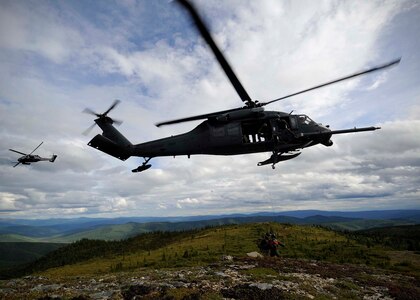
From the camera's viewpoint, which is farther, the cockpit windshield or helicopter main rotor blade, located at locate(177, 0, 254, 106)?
the cockpit windshield

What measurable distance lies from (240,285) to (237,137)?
A: 840cm

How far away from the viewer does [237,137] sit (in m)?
18.1

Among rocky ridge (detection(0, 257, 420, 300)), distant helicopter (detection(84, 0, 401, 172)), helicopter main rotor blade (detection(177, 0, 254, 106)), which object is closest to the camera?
helicopter main rotor blade (detection(177, 0, 254, 106))

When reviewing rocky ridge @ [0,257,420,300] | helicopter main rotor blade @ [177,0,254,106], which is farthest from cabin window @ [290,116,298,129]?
→ rocky ridge @ [0,257,420,300]

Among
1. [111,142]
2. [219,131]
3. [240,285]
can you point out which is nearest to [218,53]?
[219,131]

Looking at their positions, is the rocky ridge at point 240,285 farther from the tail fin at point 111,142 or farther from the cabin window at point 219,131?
the cabin window at point 219,131

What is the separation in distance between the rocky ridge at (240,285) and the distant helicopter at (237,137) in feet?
22.2

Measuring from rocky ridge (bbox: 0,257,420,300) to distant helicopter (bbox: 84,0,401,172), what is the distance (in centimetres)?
678

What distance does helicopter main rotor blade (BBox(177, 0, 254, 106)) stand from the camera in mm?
8573

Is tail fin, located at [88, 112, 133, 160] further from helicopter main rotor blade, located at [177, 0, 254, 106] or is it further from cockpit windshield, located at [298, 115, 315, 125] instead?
cockpit windshield, located at [298, 115, 315, 125]

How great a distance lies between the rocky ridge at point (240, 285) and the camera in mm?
13641

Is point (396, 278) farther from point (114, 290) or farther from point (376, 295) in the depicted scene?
point (114, 290)

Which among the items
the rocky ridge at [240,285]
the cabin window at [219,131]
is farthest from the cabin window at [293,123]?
the rocky ridge at [240,285]

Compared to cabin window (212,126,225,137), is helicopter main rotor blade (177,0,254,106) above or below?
above
